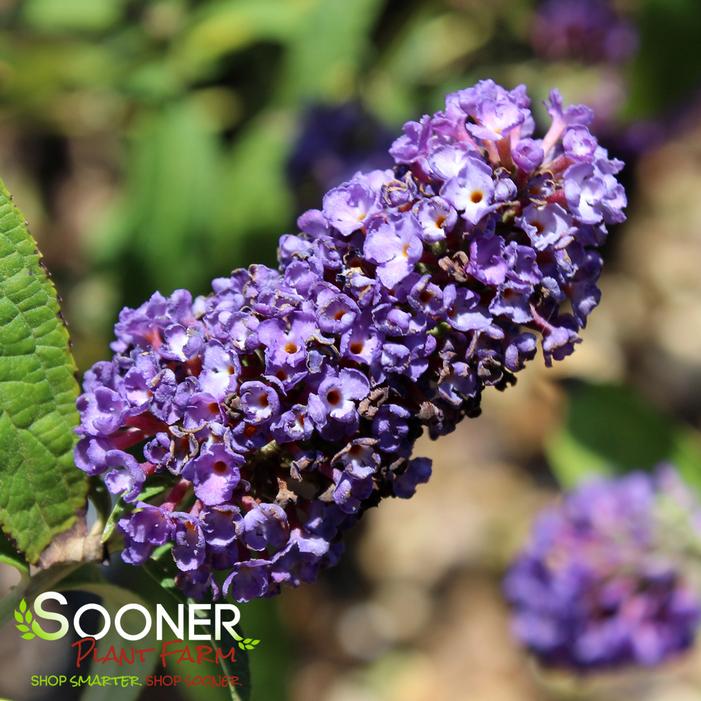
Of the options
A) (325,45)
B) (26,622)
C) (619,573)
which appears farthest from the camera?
(325,45)

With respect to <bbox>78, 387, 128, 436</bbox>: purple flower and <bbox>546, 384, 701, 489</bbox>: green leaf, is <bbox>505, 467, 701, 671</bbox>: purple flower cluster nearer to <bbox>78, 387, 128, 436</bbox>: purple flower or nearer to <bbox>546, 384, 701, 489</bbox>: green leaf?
<bbox>546, 384, 701, 489</bbox>: green leaf

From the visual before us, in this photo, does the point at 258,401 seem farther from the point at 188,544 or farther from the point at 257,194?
the point at 257,194

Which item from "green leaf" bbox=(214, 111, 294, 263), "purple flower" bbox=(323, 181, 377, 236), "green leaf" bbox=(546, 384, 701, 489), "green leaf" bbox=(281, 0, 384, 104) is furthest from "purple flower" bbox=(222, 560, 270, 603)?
"green leaf" bbox=(281, 0, 384, 104)

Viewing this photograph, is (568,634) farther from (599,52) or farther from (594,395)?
(599,52)

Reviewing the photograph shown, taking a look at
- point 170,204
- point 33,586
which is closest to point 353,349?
point 33,586

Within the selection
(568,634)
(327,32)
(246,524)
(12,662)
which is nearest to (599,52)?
(327,32)

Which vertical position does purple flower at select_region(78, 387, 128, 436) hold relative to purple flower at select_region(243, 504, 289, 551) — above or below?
above
